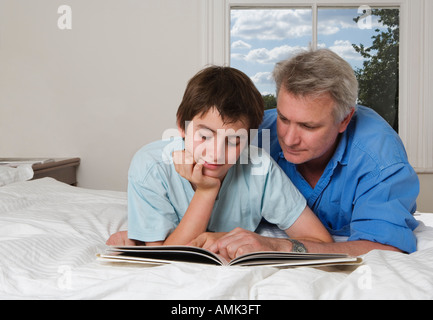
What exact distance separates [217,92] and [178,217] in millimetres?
407

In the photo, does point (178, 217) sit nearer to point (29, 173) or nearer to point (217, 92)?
point (217, 92)

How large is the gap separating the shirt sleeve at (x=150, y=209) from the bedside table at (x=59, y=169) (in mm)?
1477

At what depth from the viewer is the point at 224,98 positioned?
1104 millimetres

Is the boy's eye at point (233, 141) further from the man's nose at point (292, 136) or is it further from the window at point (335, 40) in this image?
the window at point (335, 40)

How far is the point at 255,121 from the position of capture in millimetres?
1188

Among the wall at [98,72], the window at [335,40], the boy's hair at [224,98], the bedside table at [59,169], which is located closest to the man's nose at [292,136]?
the boy's hair at [224,98]

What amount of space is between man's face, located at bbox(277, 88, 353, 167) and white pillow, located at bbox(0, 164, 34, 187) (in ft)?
4.28

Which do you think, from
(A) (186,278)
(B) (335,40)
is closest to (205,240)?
(A) (186,278)

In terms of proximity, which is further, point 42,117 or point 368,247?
point 42,117

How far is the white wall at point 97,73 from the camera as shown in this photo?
3096mm

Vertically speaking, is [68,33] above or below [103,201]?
above

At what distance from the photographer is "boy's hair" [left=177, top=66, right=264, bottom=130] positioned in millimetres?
1105

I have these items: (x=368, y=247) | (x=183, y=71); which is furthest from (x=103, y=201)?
(x=183, y=71)

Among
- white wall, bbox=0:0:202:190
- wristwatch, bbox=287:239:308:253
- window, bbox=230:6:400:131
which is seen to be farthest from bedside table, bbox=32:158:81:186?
wristwatch, bbox=287:239:308:253
